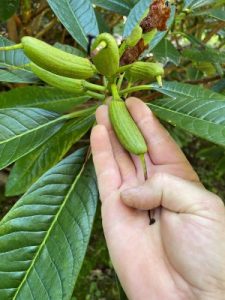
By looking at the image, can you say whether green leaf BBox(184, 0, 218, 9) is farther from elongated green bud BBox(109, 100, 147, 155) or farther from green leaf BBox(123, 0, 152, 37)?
elongated green bud BBox(109, 100, 147, 155)

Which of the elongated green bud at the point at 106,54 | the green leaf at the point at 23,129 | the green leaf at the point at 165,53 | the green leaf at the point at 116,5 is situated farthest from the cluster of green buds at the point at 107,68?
the green leaf at the point at 116,5

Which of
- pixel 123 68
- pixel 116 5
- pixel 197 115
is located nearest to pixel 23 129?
pixel 123 68

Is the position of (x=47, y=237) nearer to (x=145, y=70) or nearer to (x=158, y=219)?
(x=158, y=219)

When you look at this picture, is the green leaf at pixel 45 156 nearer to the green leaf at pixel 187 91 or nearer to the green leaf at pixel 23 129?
the green leaf at pixel 23 129

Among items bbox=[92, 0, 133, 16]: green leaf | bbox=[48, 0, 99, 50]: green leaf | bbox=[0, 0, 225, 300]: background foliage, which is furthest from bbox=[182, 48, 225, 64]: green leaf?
bbox=[48, 0, 99, 50]: green leaf

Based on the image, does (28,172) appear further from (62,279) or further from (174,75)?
(174,75)

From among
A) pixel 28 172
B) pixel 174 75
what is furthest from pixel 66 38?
pixel 28 172
